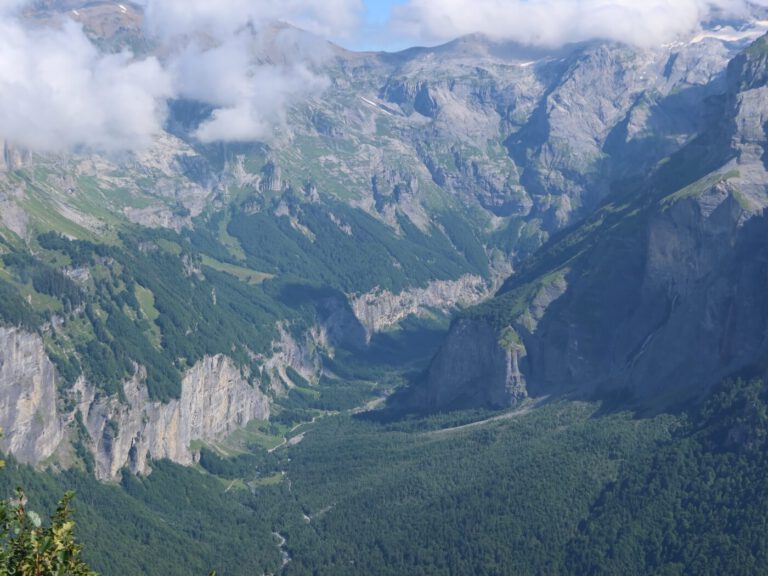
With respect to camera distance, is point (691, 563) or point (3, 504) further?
point (691, 563)

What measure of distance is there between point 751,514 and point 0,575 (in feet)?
551

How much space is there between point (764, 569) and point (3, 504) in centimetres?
15265

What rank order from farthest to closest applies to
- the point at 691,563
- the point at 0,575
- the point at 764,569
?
the point at 691,563
the point at 764,569
the point at 0,575

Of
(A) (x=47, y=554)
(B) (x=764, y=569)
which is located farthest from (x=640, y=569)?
(A) (x=47, y=554)

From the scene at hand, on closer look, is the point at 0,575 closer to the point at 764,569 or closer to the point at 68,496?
the point at 68,496

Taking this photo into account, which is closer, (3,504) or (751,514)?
(3,504)

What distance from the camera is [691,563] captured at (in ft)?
634

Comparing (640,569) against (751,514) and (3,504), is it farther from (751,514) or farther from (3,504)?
(3,504)

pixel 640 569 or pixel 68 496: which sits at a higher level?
pixel 68 496

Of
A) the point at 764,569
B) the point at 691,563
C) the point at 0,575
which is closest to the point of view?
the point at 0,575

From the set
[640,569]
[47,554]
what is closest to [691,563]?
[640,569]

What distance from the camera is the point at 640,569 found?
650 feet

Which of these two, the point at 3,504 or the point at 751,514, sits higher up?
the point at 3,504

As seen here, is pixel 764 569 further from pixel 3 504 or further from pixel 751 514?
pixel 3 504
